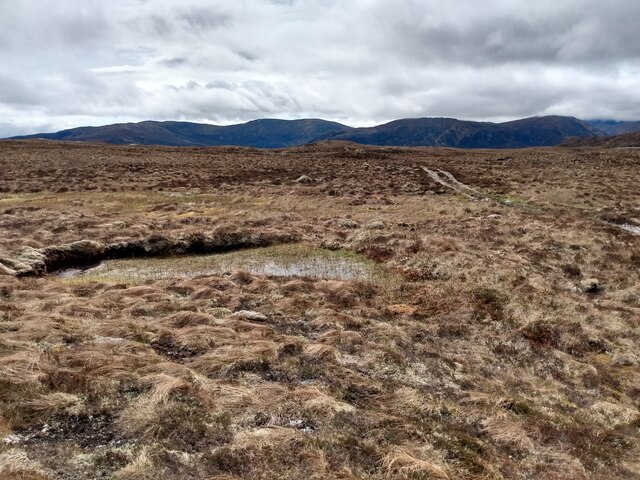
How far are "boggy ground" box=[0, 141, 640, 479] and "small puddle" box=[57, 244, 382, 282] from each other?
4.48ft

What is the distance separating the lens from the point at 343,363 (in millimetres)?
12195

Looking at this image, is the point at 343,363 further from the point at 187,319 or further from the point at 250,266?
the point at 250,266

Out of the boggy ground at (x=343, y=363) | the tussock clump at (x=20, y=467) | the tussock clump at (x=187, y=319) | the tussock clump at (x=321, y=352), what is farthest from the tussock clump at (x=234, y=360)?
the tussock clump at (x=20, y=467)

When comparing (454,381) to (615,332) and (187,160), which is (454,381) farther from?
(187,160)

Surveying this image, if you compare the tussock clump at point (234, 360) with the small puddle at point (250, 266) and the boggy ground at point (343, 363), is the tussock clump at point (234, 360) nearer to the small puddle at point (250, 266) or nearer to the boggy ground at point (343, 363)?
the boggy ground at point (343, 363)

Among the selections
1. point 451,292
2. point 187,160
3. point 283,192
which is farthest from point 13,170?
point 451,292

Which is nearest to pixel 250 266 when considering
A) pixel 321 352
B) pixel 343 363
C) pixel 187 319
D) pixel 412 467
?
pixel 187 319

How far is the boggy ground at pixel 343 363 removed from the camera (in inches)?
312

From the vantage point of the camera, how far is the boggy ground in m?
7.93

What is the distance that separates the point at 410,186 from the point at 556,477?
49.8 metres

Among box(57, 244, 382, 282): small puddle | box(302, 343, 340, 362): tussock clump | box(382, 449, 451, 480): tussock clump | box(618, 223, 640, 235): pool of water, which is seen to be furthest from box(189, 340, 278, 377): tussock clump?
box(618, 223, 640, 235): pool of water

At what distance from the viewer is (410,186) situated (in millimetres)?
56125

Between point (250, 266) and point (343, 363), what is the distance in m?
13.1

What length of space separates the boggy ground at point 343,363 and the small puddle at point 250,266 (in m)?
1.36
